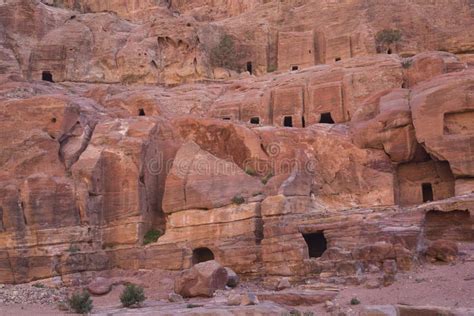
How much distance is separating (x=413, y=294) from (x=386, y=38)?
33281 millimetres

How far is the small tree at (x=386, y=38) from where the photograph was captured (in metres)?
49.8

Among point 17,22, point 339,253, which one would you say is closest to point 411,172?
point 339,253

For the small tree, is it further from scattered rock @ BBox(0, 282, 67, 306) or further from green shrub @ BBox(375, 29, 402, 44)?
scattered rock @ BBox(0, 282, 67, 306)

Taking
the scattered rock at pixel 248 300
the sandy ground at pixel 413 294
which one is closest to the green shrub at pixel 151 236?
the sandy ground at pixel 413 294

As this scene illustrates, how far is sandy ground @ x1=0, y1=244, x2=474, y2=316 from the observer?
19.4 m

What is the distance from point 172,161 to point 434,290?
646 inches

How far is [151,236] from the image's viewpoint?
30578 mm

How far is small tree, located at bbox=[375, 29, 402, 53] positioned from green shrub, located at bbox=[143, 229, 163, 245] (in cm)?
2772

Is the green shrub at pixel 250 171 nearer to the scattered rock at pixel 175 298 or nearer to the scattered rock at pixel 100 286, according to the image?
the scattered rock at pixel 100 286

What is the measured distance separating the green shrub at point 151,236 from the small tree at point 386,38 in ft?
91.0

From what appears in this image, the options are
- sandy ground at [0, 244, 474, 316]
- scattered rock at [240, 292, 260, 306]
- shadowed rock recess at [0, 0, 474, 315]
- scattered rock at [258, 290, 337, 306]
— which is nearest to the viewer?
sandy ground at [0, 244, 474, 316]

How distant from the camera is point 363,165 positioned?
1272 inches

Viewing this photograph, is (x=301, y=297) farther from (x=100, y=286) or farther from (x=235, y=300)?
(x=100, y=286)

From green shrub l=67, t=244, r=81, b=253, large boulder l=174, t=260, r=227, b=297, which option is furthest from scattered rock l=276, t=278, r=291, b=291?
green shrub l=67, t=244, r=81, b=253
